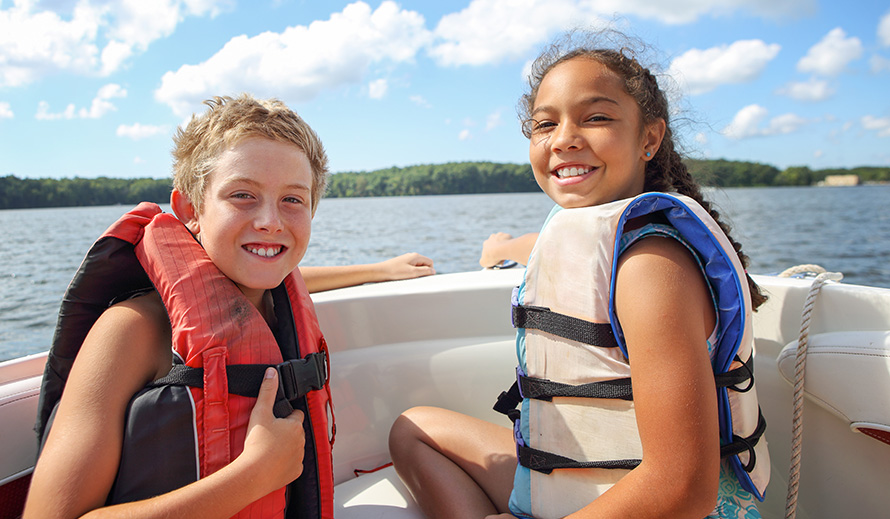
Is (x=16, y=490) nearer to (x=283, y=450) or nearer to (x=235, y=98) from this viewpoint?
(x=283, y=450)

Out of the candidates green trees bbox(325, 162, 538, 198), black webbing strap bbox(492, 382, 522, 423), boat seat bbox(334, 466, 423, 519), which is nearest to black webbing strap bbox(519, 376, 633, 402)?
black webbing strap bbox(492, 382, 522, 423)

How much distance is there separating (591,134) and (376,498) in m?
1.25

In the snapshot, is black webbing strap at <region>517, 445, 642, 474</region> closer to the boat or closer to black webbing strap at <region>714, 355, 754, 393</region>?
black webbing strap at <region>714, 355, 754, 393</region>

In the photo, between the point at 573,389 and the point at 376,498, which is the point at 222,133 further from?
the point at 376,498

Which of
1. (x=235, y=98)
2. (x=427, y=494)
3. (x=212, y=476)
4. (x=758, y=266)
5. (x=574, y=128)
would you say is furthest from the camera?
(x=758, y=266)

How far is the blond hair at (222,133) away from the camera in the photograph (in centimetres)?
133

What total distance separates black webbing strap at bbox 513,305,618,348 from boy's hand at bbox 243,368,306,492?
57cm

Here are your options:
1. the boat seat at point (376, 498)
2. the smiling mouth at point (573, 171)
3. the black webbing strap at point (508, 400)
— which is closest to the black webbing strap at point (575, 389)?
the black webbing strap at point (508, 400)

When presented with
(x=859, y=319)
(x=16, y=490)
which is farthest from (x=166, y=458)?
(x=859, y=319)

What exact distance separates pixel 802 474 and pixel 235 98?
6.46 ft

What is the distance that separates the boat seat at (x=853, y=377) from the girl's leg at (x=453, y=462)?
0.86 metres

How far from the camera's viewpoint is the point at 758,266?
10156mm

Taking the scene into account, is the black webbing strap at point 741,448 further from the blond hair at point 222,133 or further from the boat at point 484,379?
the blond hair at point 222,133

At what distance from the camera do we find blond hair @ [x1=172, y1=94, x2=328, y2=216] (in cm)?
133
